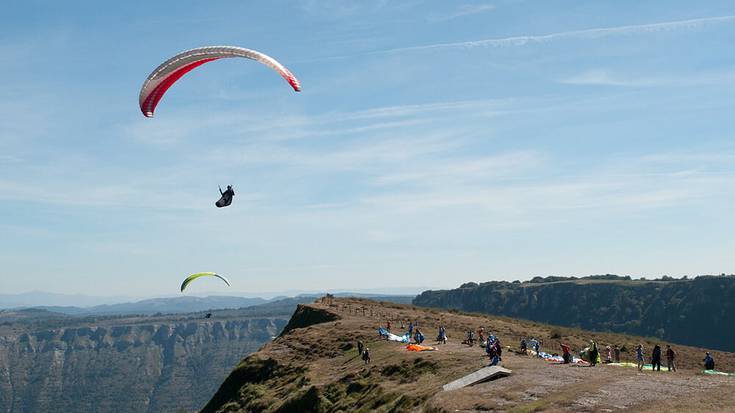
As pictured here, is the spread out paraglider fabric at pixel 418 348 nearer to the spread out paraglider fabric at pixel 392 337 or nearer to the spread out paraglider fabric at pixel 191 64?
the spread out paraglider fabric at pixel 392 337

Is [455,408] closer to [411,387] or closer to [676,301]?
[411,387]

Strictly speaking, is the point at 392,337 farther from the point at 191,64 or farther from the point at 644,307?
the point at 644,307

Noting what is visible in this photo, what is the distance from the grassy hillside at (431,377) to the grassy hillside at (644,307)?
314ft


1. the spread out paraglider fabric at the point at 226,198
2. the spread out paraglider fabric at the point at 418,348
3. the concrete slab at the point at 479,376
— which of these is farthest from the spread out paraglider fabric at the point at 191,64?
the spread out paraglider fabric at the point at 418,348

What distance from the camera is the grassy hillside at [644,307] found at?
142625mm

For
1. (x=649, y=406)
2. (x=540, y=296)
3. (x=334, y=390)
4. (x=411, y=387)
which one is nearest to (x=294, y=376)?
(x=334, y=390)

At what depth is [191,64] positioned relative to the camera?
35125 millimetres

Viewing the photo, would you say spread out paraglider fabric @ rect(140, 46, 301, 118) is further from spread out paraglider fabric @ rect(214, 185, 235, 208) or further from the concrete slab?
the concrete slab

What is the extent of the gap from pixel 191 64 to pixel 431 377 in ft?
71.0

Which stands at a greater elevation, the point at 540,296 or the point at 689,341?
the point at 540,296

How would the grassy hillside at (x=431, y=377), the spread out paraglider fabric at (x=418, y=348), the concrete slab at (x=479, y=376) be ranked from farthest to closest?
1. the spread out paraglider fabric at (x=418, y=348)
2. the concrete slab at (x=479, y=376)
3. the grassy hillside at (x=431, y=377)

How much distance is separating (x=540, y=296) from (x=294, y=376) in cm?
16042

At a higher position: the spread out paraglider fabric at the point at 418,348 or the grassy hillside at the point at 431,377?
the spread out paraglider fabric at the point at 418,348

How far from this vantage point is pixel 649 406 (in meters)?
22.2
